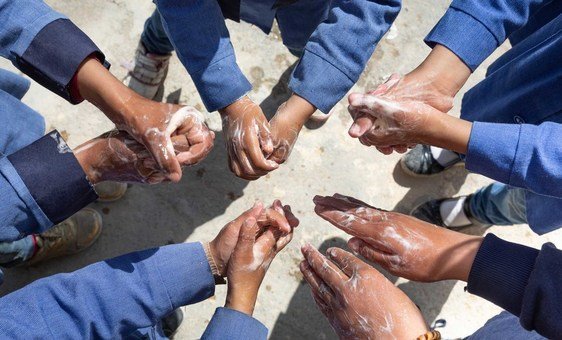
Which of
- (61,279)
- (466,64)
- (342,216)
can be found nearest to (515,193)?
(466,64)

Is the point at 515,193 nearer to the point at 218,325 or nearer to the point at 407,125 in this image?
the point at 407,125

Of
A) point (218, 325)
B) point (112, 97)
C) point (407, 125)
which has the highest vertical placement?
point (112, 97)

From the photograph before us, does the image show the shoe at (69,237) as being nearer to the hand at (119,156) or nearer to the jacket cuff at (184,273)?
the hand at (119,156)

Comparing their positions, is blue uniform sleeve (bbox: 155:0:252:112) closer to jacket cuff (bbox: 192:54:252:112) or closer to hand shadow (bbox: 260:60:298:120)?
jacket cuff (bbox: 192:54:252:112)

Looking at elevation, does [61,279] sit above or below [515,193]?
above

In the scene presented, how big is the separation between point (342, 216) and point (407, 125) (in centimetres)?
41

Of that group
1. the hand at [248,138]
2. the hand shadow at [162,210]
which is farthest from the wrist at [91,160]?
the hand shadow at [162,210]

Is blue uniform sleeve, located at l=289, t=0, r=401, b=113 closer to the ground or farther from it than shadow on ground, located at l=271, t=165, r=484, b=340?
farther from it

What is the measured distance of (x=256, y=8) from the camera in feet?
6.11

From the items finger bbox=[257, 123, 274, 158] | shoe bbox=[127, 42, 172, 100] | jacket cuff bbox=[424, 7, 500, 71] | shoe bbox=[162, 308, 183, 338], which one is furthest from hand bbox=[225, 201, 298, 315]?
shoe bbox=[127, 42, 172, 100]

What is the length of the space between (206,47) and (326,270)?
90 cm

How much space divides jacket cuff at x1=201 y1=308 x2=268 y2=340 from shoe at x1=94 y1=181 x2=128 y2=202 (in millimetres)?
1119

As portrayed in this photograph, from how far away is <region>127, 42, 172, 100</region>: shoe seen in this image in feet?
7.95

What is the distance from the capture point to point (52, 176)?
1412 mm
